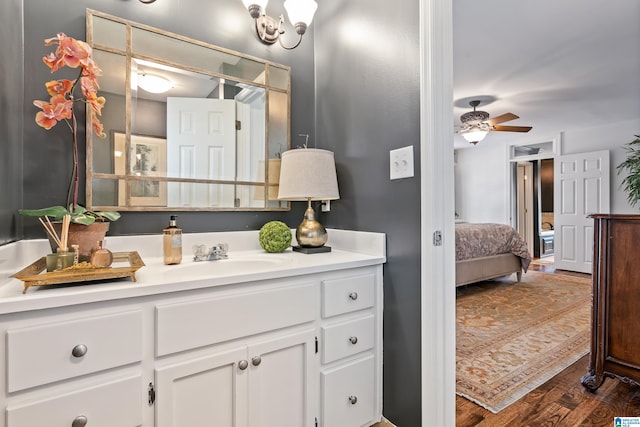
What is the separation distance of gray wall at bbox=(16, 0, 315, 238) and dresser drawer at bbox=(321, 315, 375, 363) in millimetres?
717

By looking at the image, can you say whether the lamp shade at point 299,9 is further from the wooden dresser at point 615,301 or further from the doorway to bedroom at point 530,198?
the doorway to bedroom at point 530,198


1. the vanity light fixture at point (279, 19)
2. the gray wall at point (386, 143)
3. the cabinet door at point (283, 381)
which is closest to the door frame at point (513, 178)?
the gray wall at point (386, 143)

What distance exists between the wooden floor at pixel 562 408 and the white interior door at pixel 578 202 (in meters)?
3.73

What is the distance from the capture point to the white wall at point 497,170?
4.56m

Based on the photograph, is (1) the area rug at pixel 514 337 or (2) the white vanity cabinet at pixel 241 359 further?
(1) the area rug at pixel 514 337

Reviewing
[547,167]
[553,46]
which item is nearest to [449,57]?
[553,46]

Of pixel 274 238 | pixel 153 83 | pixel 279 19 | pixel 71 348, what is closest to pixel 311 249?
pixel 274 238

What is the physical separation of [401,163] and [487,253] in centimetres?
313

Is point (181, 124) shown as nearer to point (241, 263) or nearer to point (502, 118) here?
point (241, 263)

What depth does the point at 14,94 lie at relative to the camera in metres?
1.10

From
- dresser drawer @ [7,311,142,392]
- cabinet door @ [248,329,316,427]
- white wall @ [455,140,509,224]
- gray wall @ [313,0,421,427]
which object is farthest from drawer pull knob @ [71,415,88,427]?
white wall @ [455,140,509,224]

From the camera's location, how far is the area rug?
1.79 meters

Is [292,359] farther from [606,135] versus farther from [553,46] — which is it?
[606,135]

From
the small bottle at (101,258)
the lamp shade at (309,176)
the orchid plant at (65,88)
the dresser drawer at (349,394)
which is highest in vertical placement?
the orchid plant at (65,88)
